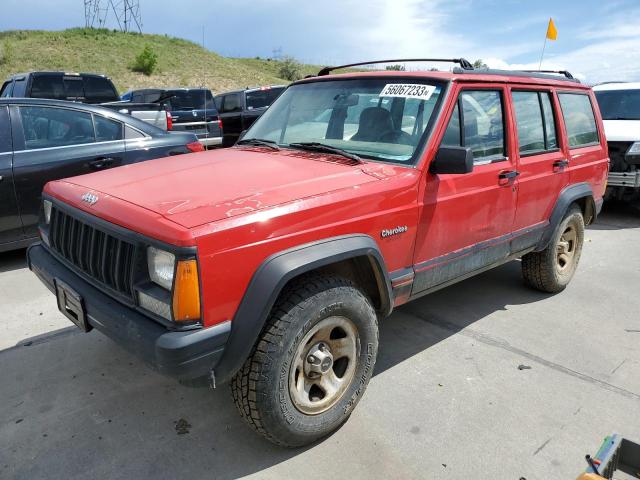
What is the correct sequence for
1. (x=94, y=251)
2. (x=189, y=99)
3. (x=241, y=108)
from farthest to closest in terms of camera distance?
(x=189, y=99), (x=241, y=108), (x=94, y=251)

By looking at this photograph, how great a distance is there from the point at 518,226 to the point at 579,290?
1.46 metres

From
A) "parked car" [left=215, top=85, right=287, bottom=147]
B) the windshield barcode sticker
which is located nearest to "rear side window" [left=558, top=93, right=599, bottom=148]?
the windshield barcode sticker

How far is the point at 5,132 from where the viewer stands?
4.81m

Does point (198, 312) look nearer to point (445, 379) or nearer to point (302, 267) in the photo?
point (302, 267)

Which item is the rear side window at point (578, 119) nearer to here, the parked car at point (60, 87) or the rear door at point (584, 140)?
the rear door at point (584, 140)

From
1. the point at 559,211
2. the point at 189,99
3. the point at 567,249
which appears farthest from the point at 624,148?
the point at 189,99

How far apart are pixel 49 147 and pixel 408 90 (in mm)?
3759

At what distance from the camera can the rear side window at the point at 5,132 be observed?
4766mm

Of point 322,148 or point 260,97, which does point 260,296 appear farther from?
point 260,97

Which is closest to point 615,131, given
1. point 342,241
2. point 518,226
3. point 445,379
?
point 518,226

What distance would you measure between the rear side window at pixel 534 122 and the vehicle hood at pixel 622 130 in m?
4.18

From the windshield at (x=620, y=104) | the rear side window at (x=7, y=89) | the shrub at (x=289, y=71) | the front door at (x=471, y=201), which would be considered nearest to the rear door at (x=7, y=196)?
the front door at (x=471, y=201)

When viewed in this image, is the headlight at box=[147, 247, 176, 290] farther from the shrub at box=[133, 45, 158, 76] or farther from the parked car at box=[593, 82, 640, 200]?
the shrub at box=[133, 45, 158, 76]

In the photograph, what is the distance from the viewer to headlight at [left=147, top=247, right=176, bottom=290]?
2.04 m
